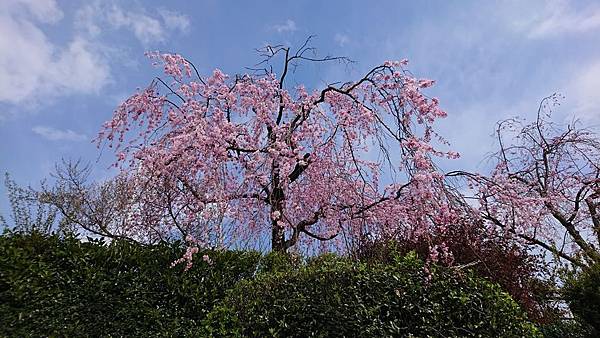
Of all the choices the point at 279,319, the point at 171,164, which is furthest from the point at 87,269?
the point at 279,319

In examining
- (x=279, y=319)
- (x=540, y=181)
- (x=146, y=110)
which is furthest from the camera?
(x=540, y=181)

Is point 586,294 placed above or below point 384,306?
above

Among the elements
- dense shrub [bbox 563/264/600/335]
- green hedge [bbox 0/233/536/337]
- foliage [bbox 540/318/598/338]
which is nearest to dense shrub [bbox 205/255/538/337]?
green hedge [bbox 0/233/536/337]

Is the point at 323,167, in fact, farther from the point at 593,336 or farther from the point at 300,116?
the point at 593,336

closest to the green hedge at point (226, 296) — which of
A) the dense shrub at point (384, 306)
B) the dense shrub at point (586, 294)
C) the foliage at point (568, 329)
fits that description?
the dense shrub at point (384, 306)

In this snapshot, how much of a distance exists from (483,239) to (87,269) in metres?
3.85

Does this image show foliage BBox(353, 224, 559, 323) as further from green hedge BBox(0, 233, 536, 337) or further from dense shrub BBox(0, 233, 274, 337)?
dense shrub BBox(0, 233, 274, 337)

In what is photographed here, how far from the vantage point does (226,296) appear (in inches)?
A: 159

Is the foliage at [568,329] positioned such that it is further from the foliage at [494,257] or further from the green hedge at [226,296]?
the green hedge at [226,296]

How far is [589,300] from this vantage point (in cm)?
397

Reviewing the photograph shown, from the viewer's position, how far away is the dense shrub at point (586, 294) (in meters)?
3.93

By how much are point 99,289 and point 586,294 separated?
376 cm

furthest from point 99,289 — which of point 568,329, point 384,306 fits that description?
point 568,329

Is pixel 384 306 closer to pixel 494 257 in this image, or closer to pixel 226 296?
pixel 226 296
